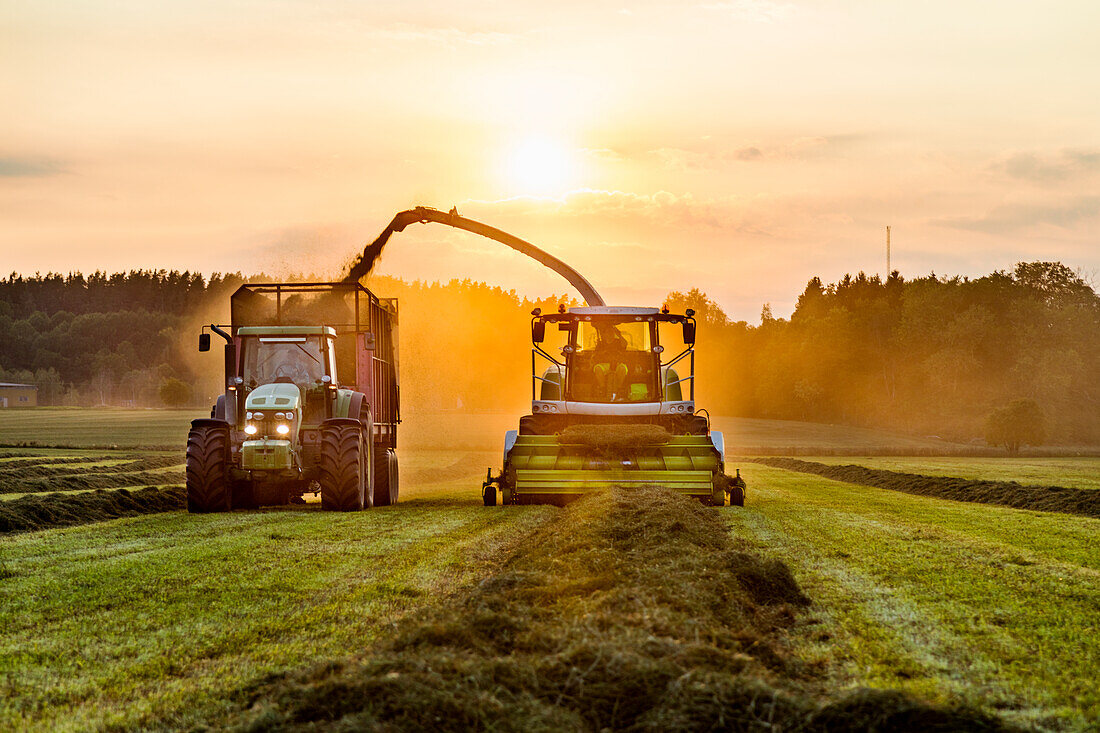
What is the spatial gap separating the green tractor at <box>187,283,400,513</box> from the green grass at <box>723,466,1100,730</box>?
19.7 ft

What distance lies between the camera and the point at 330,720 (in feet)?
16.1

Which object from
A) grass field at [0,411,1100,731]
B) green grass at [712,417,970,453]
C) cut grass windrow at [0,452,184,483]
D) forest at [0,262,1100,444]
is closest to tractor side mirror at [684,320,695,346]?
grass field at [0,411,1100,731]

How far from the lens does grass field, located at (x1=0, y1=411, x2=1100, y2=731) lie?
6008 mm

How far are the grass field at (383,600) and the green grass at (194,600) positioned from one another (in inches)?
1.0

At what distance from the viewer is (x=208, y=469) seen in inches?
643

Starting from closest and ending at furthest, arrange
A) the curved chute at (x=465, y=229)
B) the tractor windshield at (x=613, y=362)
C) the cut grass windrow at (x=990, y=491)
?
the tractor windshield at (x=613, y=362) → the cut grass windrow at (x=990, y=491) → the curved chute at (x=465, y=229)

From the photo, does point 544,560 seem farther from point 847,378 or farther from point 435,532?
point 847,378

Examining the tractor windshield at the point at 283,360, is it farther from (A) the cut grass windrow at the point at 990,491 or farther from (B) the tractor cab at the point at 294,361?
(A) the cut grass windrow at the point at 990,491

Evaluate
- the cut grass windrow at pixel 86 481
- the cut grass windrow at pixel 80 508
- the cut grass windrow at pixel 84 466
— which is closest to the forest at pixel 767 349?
the cut grass windrow at pixel 84 466

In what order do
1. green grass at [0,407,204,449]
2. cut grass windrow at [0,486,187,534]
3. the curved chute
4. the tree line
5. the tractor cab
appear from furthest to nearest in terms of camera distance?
the tree line < green grass at [0,407,204,449] < the curved chute < the tractor cab < cut grass windrow at [0,486,187,534]

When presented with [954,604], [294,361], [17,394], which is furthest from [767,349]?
[954,604]

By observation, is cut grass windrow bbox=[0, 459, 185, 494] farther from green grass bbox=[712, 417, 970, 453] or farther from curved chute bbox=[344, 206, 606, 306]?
green grass bbox=[712, 417, 970, 453]

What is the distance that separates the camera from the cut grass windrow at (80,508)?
49.5 ft

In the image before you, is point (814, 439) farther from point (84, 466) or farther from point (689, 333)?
point (689, 333)
